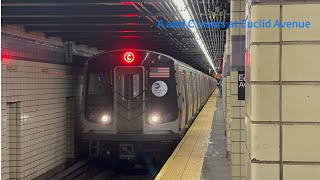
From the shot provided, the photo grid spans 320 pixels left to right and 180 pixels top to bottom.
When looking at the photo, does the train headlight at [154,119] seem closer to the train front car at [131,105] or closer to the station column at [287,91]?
the train front car at [131,105]

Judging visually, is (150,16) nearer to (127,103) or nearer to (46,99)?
(127,103)

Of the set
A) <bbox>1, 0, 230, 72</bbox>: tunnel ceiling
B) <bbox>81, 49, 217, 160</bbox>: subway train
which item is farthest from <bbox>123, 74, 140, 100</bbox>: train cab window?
<bbox>1, 0, 230, 72</bbox>: tunnel ceiling

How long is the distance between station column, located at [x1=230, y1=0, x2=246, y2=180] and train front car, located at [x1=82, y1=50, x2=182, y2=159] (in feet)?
9.35

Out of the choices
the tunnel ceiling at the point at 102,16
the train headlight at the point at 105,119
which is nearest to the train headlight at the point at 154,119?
the train headlight at the point at 105,119

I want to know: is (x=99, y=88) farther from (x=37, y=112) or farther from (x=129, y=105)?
(x=37, y=112)

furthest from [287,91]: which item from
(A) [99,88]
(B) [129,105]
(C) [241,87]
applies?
(A) [99,88]

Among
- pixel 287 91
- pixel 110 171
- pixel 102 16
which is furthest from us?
pixel 110 171

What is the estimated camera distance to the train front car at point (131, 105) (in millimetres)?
8664

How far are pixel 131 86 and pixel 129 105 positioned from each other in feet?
1.29

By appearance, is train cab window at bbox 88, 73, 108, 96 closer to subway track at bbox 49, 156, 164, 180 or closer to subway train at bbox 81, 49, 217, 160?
subway train at bbox 81, 49, 217, 160

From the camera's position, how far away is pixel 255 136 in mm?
2373

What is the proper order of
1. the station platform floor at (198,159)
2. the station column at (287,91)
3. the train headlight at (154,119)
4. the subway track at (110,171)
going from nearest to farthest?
1. the station column at (287,91)
2. the station platform floor at (198,159)
3. the train headlight at (154,119)
4. the subway track at (110,171)

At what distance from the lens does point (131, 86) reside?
8711 mm

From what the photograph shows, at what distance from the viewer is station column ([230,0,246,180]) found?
17.5 feet
